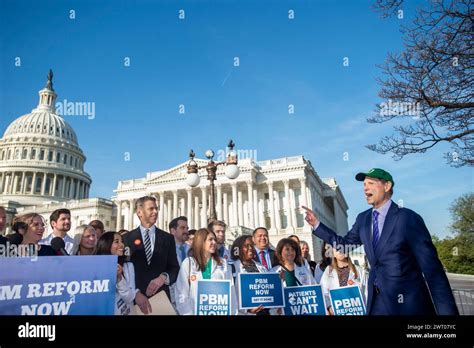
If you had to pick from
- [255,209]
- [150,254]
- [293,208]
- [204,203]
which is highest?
[204,203]

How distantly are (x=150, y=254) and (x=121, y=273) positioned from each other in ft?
1.86

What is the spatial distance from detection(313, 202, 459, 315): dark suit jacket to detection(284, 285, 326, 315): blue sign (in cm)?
108

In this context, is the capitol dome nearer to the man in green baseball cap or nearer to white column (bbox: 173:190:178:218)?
white column (bbox: 173:190:178:218)

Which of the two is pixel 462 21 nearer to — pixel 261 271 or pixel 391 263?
pixel 391 263

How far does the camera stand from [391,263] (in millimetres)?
4316

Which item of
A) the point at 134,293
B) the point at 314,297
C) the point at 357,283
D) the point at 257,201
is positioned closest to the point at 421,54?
the point at 357,283

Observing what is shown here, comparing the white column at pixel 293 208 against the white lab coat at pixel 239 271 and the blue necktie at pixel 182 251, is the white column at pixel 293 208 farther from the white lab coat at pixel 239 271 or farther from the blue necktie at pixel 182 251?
the white lab coat at pixel 239 271

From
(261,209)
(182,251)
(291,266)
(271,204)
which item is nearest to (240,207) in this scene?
(261,209)

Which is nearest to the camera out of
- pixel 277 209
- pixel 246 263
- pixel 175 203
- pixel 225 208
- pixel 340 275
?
pixel 246 263

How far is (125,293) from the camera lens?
5098mm

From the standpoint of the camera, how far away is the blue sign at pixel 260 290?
520 cm

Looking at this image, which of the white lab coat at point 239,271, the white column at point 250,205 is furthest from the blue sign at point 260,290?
the white column at point 250,205

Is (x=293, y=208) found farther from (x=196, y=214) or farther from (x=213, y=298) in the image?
(x=213, y=298)

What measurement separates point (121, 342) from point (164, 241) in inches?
66.8
